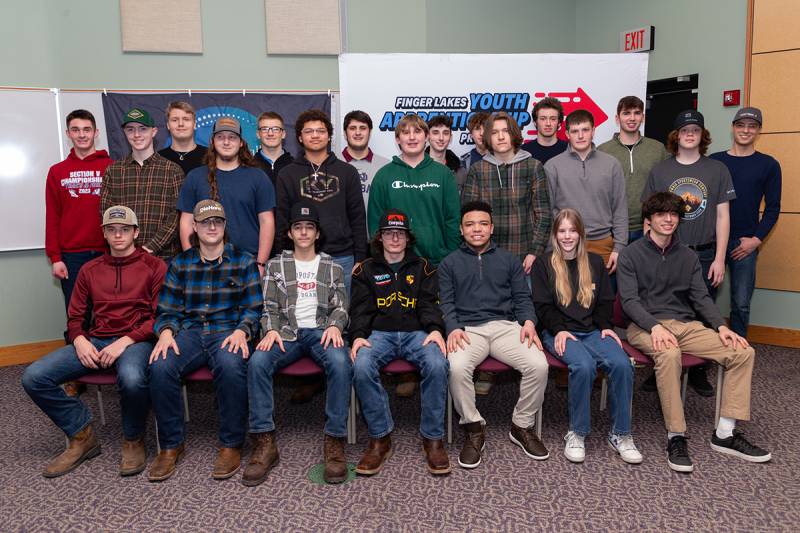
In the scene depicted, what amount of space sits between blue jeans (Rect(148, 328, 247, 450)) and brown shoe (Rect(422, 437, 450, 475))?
0.89 metres

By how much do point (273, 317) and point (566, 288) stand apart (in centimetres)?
152

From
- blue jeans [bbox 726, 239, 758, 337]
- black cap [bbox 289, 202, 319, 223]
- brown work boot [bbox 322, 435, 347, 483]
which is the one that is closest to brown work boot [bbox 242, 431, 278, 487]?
brown work boot [bbox 322, 435, 347, 483]

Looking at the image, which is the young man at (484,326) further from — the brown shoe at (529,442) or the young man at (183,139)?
the young man at (183,139)

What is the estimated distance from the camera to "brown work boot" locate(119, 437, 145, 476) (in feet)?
8.70

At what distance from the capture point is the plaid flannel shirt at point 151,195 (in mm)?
3309

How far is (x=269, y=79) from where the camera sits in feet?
15.6

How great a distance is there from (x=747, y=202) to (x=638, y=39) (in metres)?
2.17

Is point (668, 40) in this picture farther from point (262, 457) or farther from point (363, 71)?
point (262, 457)

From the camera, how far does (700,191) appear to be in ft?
11.5

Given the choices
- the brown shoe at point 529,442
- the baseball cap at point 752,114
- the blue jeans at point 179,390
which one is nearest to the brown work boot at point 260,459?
the blue jeans at point 179,390

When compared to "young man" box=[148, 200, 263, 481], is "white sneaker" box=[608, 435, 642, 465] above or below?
below

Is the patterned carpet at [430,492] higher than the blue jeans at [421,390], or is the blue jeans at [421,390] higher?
the blue jeans at [421,390]

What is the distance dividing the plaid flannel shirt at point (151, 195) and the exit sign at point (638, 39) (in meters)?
4.27

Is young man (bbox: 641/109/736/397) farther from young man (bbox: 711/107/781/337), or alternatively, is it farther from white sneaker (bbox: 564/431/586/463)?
white sneaker (bbox: 564/431/586/463)
